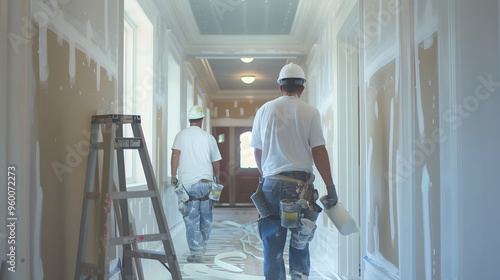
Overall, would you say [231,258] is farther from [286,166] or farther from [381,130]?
[381,130]

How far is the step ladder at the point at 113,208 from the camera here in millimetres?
1803

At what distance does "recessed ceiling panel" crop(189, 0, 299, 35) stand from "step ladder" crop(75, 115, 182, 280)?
9.20 feet

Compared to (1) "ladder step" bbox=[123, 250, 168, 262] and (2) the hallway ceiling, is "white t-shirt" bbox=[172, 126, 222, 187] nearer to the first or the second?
(2) the hallway ceiling

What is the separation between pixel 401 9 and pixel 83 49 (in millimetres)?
1516

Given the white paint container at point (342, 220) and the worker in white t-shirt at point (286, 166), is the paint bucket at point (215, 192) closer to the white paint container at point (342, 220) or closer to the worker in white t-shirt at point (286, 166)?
the worker in white t-shirt at point (286, 166)

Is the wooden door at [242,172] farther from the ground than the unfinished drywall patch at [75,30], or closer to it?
closer to it

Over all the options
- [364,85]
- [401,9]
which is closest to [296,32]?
[364,85]

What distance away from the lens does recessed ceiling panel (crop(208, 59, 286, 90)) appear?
24.9ft

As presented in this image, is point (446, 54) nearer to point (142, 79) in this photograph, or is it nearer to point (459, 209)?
point (459, 209)

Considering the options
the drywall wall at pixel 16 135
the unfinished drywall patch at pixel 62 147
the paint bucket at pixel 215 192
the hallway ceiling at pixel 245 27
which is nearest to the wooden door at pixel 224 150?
the hallway ceiling at pixel 245 27

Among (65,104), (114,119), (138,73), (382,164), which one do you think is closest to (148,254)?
(114,119)

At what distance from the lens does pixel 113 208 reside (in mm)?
2109

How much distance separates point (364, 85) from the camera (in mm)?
2527

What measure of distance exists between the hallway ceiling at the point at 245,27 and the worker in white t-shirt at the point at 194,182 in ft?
4.40
